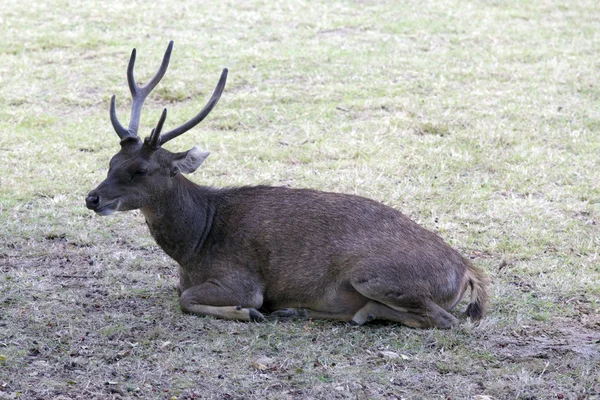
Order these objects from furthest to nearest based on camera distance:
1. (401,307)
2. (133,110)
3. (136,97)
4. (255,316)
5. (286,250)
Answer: (136,97) < (133,110) < (286,250) < (255,316) < (401,307)

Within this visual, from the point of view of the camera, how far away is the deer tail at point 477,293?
6988 millimetres

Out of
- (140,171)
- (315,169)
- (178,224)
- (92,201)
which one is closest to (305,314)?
(178,224)

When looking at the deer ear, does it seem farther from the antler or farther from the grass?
the grass

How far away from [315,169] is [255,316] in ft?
13.5

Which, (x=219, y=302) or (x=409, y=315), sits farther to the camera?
(x=219, y=302)

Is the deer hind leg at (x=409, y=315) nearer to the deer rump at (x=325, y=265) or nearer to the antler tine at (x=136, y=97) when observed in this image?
the deer rump at (x=325, y=265)

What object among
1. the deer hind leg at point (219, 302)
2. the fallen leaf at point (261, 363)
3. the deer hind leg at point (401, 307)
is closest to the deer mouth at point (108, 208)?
the deer hind leg at point (219, 302)

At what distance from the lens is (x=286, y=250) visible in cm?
711

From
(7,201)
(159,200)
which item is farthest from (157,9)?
(159,200)

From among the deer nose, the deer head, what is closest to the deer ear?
the deer head

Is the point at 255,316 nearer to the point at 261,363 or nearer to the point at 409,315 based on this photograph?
the point at 261,363

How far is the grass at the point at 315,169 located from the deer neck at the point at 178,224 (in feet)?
1.35

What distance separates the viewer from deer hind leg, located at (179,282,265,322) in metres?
6.92

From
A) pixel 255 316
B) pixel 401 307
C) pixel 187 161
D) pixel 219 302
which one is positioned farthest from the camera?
pixel 187 161
